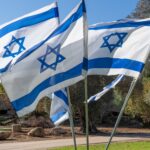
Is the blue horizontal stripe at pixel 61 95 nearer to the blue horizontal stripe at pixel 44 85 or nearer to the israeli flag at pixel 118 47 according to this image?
the blue horizontal stripe at pixel 44 85

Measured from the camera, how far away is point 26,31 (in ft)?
29.5

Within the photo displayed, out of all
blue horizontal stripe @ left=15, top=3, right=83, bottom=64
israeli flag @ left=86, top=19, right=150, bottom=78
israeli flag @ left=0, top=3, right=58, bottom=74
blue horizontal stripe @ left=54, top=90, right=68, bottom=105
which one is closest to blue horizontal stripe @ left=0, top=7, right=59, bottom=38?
israeli flag @ left=0, top=3, right=58, bottom=74

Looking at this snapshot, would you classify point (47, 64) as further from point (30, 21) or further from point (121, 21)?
point (121, 21)

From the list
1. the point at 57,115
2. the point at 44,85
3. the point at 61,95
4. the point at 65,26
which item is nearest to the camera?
the point at 44,85

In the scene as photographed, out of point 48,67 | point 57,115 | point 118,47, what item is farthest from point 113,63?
point 57,115

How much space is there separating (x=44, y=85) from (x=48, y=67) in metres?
0.34

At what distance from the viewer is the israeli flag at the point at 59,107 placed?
335 inches

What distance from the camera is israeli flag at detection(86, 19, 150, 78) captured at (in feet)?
28.7

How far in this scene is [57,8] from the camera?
881 centimetres

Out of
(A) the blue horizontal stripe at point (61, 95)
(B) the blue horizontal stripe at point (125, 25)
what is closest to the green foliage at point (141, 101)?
(B) the blue horizontal stripe at point (125, 25)

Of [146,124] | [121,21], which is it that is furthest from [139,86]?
[121,21]

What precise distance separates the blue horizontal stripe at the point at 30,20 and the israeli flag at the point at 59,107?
1.44 metres

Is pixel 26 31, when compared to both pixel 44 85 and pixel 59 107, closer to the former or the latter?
pixel 44 85

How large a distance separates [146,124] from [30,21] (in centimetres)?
3556
